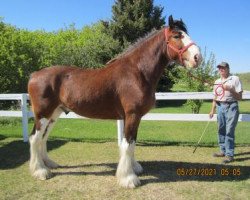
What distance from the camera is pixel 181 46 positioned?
5445mm

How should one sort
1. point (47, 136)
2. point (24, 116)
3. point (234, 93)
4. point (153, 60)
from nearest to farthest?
point (153, 60) < point (47, 136) < point (234, 93) < point (24, 116)

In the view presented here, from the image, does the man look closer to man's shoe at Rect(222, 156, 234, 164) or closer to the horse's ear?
man's shoe at Rect(222, 156, 234, 164)

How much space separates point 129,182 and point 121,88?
1480 millimetres

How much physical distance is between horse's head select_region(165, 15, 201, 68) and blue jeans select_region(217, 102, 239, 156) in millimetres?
1977

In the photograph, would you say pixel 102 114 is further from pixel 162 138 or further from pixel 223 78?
pixel 162 138

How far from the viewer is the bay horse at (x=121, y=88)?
5547 mm

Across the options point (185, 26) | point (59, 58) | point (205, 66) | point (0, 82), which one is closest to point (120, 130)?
point (185, 26)

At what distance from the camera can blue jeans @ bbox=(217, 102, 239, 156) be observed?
6.94 meters

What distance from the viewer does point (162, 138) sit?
9820 millimetres

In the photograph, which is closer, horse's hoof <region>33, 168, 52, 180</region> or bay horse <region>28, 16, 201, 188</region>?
bay horse <region>28, 16, 201, 188</region>

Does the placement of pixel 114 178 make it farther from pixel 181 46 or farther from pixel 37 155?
pixel 181 46
